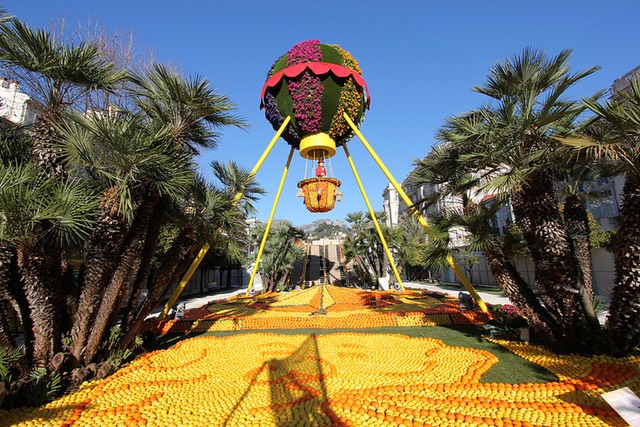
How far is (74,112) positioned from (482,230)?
344 inches

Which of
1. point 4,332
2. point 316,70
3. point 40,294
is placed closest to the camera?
point 4,332

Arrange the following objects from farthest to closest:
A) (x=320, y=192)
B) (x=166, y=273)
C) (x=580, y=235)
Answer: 1. (x=320, y=192)
2. (x=580, y=235)
3. (x=166, y=273)

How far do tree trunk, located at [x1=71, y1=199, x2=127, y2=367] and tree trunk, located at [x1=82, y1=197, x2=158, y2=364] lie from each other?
145 mm

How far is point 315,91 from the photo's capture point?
10508 millimetres

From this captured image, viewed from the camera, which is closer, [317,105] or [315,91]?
[315,91]

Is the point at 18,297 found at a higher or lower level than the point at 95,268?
lower

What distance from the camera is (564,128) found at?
22.3 ft

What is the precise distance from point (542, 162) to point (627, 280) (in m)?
2.51

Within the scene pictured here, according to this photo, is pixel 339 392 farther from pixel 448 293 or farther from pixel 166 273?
pixel 448 293

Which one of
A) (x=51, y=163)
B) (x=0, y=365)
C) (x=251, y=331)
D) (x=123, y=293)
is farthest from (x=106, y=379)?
(x=251, y=331)

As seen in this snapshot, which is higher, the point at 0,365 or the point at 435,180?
the point at 435,180

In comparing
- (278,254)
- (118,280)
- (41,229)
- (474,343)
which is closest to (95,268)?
(118,280)

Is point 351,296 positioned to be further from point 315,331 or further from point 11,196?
point 11,196

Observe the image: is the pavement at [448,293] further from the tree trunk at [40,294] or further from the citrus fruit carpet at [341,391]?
the tree trunk at [40,294]
